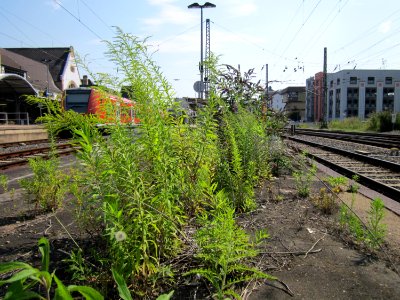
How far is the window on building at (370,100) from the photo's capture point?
382 feet

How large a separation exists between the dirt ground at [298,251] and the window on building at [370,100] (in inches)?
4849

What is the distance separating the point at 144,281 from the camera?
A: 250 centimetres

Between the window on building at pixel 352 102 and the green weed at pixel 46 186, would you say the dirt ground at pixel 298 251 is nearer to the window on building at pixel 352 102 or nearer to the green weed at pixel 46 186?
the green weed at pixel 46 186

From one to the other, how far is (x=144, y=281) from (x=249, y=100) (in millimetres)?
6165

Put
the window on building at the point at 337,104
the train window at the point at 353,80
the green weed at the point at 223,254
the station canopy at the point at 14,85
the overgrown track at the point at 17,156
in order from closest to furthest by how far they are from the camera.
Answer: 1. the green weed at the point at 223,254
2. the overgrown track at the point at 17,156
3. the station canopy at the point at 14,85
4. the train window at the point at 353,80
5. the window on building at the point at 337,104

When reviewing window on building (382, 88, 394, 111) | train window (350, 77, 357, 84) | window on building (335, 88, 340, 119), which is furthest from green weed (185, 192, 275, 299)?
window on building (382, 88, 394, 111)

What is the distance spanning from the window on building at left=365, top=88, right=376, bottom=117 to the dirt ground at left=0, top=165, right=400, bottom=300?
123 metres

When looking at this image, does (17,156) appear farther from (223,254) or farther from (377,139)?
(377,139)

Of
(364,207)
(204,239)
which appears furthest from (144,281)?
(364,207)

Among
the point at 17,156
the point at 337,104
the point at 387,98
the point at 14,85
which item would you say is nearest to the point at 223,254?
the point at 17,156

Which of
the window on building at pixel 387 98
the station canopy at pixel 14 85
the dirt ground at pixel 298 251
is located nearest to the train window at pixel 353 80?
the window on building at pixel 387 98

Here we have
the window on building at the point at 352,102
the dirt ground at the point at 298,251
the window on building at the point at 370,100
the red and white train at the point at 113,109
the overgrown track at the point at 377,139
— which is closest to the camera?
the dirt ground at the point at 298,251

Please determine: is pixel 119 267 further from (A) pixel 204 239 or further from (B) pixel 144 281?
(A) pixel 204 239

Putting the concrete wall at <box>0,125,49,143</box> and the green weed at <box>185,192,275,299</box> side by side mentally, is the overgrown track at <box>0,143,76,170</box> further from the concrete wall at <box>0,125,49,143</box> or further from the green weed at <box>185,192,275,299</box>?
the green weed at <box>185,192,275,299</box>
